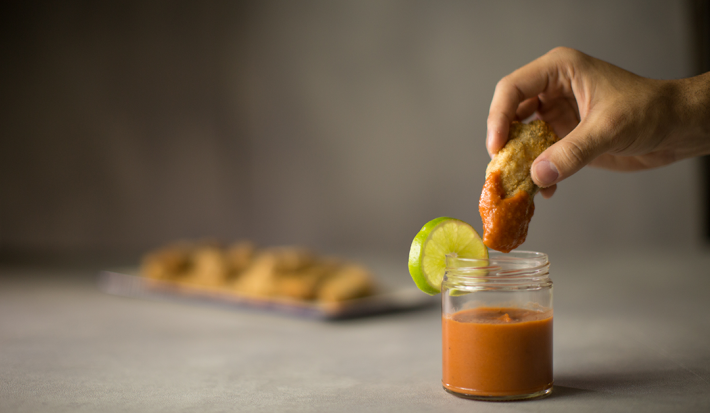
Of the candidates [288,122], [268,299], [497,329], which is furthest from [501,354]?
[288,122]

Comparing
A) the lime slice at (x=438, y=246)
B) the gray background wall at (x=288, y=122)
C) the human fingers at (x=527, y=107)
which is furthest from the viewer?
the gray background wall at (x=288, y=122)

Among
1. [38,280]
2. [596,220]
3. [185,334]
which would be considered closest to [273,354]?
[185,334]

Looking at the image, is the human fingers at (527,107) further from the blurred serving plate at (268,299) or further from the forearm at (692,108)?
the blurred serving plate at (268,299)

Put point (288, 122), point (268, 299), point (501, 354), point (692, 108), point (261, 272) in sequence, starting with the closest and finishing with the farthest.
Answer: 1. point (501, 354)
2. point (692, 108)
3. point (268, 299)
4. point (261, 272)
5. point (288, 122)

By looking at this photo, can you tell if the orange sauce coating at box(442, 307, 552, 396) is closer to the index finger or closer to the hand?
the hand

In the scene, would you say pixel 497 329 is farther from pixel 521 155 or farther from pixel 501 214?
pixel 521 155

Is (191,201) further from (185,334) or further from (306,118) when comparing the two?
(185,334)

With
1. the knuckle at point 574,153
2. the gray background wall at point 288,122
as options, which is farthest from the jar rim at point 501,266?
the gray background wall at point 288,122
